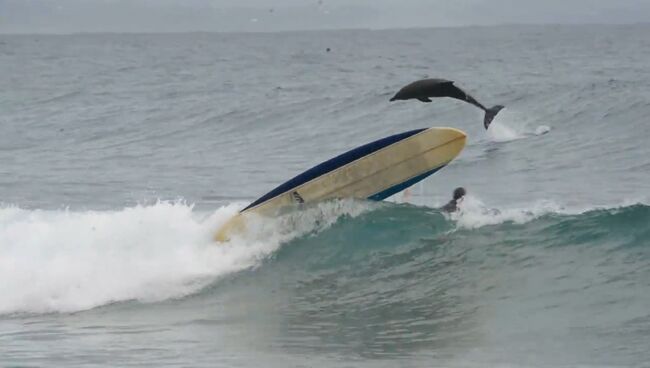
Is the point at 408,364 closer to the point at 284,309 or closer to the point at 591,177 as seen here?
the point at 284,309

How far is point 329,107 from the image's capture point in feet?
101

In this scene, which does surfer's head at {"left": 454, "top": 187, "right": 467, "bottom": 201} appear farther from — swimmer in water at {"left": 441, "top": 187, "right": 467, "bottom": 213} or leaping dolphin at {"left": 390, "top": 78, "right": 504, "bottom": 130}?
leaping dolphin at {"left": 390, "top": 78, "right": 504, "bottom": 130}

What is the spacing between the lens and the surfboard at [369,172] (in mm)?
13711

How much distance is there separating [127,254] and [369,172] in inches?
123

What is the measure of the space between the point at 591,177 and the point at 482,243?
19.0 ft

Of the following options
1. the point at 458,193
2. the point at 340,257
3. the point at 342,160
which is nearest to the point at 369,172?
the point at 342,160

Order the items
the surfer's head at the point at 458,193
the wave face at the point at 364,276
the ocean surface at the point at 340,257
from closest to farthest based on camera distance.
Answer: the ocean surface at the point at 340,257 < the wave face at the point at 364,276 < the surfer's head at the point at 458,193

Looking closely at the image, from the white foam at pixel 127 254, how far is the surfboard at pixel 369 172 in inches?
7.9

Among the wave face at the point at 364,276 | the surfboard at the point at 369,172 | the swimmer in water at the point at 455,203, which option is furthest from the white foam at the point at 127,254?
the swimmer in water at the point at 455,203

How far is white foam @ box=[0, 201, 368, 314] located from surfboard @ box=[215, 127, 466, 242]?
7.9 inches

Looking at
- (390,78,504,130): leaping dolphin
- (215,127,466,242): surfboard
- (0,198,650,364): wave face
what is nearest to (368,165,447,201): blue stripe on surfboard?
(215,127,466,242): surfboard

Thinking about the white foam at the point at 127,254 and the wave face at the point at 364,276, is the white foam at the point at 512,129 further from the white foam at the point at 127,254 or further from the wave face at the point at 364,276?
the white foam at the point at 127,254

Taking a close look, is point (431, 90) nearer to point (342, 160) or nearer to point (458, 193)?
point (342, 160)

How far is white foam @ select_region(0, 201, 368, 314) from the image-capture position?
12531mm
